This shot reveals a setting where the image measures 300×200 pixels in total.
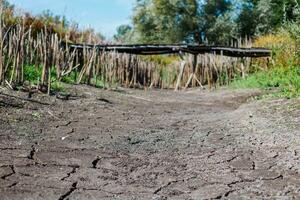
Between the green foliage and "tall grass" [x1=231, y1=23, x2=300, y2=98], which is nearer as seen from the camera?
the green foliage

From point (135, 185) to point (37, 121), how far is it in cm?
239

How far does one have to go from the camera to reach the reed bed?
7.75 metres

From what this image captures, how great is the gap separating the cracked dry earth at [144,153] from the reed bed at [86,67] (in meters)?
0.79

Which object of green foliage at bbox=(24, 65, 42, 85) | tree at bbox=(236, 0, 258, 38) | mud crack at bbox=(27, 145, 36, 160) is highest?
tree at bbox=(236, 0, 258, 38)

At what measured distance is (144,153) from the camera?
5059 millimetres

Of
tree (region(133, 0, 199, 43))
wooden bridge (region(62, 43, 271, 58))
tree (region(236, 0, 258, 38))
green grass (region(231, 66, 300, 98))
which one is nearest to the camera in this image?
green grass (region(231, 66, 300, 98))

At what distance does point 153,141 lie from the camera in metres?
5.61

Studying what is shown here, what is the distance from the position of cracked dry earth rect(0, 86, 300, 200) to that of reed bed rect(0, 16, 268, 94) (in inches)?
31.1

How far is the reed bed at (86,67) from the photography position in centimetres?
775

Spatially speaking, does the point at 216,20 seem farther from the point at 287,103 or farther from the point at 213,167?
the point at 213,167

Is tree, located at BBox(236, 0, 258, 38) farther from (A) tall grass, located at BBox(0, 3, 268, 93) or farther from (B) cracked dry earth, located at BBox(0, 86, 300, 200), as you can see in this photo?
(B) cracked dry earth, located at BBox(0, 86, 300, 200)

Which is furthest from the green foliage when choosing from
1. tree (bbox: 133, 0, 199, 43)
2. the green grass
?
tree (bbox: 133, 0, 199, 43)

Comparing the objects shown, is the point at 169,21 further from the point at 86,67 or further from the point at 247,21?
the point at 86,67

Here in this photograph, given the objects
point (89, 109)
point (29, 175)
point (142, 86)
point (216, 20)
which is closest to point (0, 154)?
point (29, 175)
